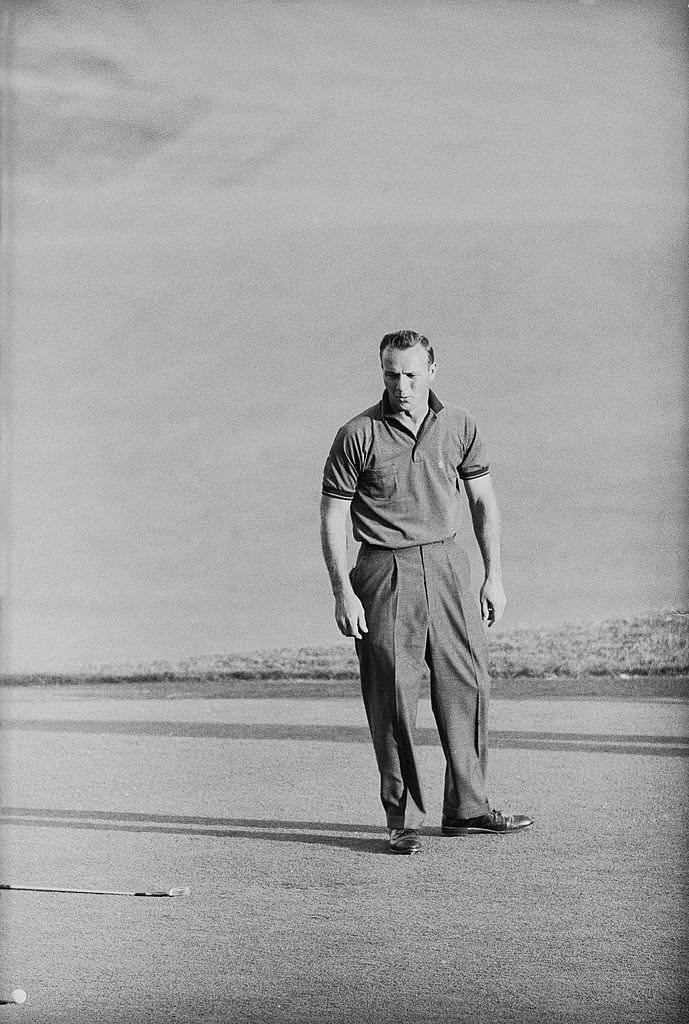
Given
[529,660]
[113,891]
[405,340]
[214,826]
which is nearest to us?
[113,891]

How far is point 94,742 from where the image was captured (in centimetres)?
447

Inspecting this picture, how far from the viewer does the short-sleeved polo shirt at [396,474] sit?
2.96 meters

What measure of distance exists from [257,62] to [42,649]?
201cm

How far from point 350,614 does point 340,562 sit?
0.11 metres

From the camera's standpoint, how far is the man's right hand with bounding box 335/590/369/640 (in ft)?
9.61

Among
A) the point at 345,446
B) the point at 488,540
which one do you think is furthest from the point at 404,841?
the point at 345,446

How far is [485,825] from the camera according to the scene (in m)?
3.05

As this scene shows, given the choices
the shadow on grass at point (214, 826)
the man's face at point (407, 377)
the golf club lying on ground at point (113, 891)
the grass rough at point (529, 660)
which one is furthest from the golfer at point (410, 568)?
the grass rough at point (529, 660)

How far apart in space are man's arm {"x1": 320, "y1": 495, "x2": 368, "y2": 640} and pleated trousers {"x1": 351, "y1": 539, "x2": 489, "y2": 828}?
6 centimetres

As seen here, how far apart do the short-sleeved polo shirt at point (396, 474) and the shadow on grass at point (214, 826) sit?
589 mm

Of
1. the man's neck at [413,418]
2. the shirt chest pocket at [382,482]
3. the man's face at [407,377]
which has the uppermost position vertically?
the man's face at [407,377]

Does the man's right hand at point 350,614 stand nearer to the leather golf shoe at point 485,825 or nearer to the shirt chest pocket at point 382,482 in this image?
the shirt chest pocket at point 382,482

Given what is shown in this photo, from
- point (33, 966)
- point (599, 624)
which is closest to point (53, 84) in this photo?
point (599, 624)

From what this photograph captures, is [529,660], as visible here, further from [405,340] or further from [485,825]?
[405,340]
